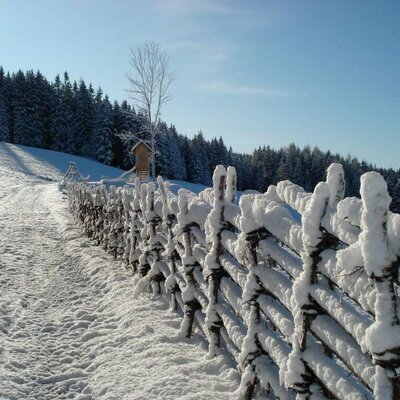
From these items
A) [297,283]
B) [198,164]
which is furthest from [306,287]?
[198,164]

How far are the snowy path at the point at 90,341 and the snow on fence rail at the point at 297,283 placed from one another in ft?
1.25

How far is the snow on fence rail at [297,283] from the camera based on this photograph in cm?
207

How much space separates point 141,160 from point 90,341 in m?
35.4

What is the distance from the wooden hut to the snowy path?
97.2 feet

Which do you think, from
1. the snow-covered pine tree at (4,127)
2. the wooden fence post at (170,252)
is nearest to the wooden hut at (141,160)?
the wooden fence post at (170,252)

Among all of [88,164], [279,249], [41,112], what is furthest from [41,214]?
[41,112]

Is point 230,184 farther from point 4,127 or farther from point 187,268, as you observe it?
point 4,127

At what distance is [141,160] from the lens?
131 ft

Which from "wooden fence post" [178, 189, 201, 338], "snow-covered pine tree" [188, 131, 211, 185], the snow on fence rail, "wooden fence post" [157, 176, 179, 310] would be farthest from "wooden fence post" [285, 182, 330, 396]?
"snow-covered pine tree" [188, 131, 211, 185]

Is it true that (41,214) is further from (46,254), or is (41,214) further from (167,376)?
(167,376)

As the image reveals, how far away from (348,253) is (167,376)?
2.60m

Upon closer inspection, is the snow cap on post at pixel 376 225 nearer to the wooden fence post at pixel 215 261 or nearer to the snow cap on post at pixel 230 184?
the snow cap on post at pixel 230 184

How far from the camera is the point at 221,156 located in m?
89.8

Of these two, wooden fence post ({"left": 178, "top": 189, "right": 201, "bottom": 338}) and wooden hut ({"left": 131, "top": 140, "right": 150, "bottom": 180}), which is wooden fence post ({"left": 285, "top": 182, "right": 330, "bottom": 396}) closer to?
wooden fence post ({"left": 178, "top": 189, "right": 201, "bottom": 338})
